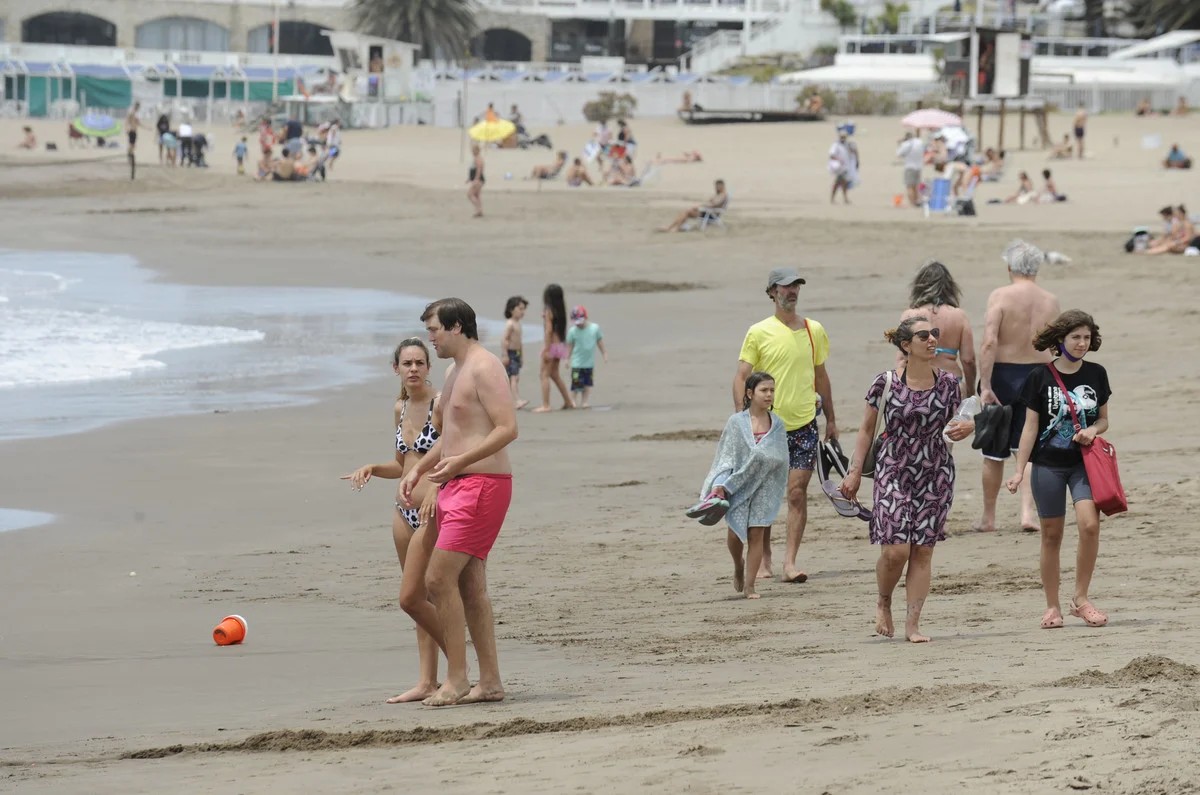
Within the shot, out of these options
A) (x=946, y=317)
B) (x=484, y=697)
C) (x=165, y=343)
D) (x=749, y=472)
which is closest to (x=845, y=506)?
(x=749, y=472)

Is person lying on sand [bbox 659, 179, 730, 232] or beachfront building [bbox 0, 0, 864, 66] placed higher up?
beachfront building [bbox 0, 0, 864, 66]

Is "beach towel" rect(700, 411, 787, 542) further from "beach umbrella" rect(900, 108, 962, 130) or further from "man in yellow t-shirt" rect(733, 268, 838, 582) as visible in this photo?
"beach umbrella" rect(900, 108, 962, 130)

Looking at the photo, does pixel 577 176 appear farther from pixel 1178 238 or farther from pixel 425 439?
pixel 425 439

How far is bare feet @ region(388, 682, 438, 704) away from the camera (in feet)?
21.5

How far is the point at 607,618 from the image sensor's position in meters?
8.00

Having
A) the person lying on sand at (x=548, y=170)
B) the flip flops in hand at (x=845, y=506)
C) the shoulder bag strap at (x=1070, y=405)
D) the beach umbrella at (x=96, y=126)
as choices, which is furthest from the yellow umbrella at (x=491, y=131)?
the shoulder bag strap at (x=1070, y=405)

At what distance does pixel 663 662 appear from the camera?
698 centimetres

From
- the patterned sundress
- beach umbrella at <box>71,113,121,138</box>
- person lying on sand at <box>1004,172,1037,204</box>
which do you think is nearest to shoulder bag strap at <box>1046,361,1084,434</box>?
the patterned sundress

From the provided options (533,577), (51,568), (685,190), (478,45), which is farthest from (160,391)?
(478,45)

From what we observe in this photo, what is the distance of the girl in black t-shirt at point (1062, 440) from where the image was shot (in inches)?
280

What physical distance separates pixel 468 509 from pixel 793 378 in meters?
2.86

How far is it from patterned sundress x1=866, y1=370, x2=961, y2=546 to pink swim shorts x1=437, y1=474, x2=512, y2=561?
1.70 metres

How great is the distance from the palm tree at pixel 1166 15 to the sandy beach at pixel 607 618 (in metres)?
50.2

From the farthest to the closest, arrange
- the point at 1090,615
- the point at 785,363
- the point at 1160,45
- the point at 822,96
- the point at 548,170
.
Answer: the point at 1160,45
the point at 822,96
the point at 548,170
the point at 785,363
the point at 1090,615
